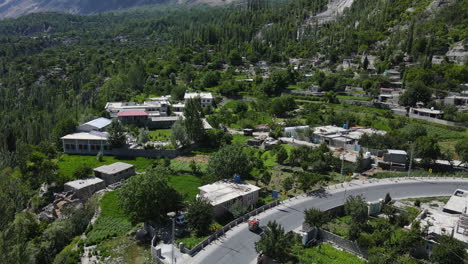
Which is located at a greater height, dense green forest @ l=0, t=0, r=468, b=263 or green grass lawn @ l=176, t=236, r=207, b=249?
dense green forest @ l=0, t=0, r=468, b=263

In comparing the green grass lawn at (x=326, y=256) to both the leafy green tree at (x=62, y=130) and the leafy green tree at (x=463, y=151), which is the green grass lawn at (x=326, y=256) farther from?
the leafy green tree at (x=62, y=130)

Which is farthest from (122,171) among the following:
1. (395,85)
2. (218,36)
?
(218,36)

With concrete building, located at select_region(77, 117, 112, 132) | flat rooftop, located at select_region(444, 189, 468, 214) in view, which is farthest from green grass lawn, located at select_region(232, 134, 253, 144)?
flat rooftop, located at select_region(444, 189, 468, 214)

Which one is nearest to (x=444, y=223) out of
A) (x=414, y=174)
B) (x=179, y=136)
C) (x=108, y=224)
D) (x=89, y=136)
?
(x=414, y=174)

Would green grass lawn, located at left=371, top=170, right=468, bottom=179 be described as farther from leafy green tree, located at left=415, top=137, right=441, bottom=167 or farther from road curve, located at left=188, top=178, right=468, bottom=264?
leafy green tree, located at left=415, top=137, right=441, bottom=167

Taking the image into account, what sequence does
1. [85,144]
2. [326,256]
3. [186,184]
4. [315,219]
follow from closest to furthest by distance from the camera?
1. [326,256]
2. [315,219]
3. [186,184]
4. [85,144]

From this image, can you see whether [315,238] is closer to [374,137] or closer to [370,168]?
[370,168]

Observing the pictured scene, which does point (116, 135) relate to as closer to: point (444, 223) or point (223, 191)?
point (223, 191)
